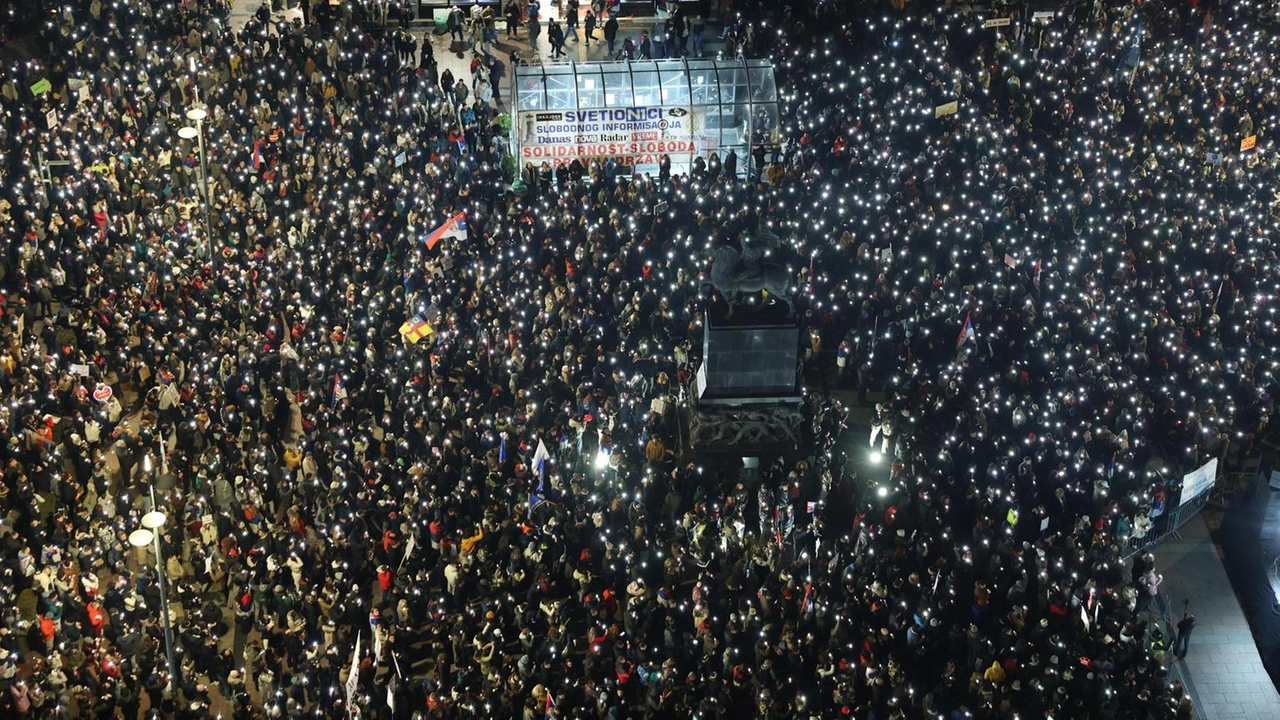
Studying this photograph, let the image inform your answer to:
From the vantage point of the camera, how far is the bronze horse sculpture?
1272 inches

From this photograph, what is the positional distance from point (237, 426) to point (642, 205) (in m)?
12.2

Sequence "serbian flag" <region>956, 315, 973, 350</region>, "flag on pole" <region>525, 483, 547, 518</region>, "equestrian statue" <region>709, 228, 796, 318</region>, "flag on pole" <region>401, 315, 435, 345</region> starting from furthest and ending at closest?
"flag on pole" <region>401, 315, 435, 345</region>
"serbian flag" <region>956, 315, 973, 350</region>
"equestrian statue" <region>709, 228, 796, 318</region>
"flag on pole" <region>525, 483, 547, 518</region>

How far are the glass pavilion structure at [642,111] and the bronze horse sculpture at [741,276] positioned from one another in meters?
13.8

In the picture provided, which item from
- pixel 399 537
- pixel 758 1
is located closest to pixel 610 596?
pixel 399 537

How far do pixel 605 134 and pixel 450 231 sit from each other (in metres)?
7.51

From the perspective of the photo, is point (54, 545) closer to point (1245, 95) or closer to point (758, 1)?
point (758, 1)

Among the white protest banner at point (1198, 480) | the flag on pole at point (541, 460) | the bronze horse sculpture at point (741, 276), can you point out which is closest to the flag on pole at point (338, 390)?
the flag on pole at point (541, 460)

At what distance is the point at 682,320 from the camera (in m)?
37.5

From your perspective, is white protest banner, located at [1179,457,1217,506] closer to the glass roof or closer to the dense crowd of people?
the dense crowd of people

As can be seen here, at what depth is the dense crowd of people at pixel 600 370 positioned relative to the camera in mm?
29141

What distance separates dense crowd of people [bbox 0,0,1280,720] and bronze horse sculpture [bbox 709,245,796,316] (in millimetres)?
1363

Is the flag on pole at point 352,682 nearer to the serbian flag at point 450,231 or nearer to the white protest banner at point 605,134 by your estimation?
the serbian flag at point 450,231

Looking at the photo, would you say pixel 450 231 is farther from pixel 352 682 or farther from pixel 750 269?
pixel 352 682

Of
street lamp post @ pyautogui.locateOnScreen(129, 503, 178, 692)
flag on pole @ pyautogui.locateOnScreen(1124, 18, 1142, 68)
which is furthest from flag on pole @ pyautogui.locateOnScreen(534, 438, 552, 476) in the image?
flag on pole @ pyautogui.locateOnScreen(1124, 18, 1142, 68)
